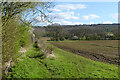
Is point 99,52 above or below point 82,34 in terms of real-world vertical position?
below

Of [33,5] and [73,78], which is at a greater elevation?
[33,5]

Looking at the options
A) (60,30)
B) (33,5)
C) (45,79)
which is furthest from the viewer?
(60,30)

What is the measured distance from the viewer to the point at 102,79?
617 cm

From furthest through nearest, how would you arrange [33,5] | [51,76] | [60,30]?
[60,30] → [51,76] → [33,5]

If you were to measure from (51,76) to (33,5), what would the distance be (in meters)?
3.54

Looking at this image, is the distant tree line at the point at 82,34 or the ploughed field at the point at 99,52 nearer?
the ploughed field at the point at 99,52

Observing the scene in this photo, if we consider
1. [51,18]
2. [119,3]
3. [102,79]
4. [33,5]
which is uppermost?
[119,3]

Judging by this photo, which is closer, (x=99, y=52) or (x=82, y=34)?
(x=99, y=52)

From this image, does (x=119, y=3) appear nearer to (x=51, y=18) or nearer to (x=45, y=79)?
(x=51, y=18)

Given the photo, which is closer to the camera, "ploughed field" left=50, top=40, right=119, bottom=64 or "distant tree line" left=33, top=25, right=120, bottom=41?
"ploughed field" left=50, top=40, right=119, bottom=64

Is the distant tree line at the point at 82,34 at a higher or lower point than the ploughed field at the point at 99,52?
higher

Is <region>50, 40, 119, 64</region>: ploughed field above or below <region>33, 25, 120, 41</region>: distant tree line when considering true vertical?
below

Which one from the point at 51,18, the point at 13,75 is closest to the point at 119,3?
the point at 51,18

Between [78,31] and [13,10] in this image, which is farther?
[78,31]
